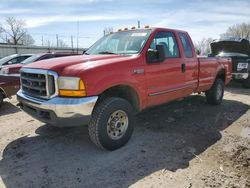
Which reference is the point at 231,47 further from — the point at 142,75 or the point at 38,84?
the point at 38,84

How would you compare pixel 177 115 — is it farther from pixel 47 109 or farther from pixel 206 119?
pixel 47 109

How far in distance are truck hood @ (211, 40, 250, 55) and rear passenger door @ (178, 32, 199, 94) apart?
255 inches

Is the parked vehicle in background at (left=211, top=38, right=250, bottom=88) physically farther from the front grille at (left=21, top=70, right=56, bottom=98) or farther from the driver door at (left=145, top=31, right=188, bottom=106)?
the front grille at (left=21, top=70, right=56, bottom=98)

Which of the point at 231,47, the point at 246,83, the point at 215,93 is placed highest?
the point at 231,47

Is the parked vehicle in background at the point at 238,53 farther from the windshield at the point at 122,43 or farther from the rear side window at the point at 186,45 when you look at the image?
the windshield at the point at 122,43

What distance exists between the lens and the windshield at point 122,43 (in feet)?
16.4

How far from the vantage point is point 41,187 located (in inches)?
134

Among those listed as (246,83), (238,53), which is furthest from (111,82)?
(238,53)

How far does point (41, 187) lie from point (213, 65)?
542 cm

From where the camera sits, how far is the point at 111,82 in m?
4.14

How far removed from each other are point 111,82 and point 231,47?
383 inches

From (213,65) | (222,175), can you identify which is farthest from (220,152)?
(213,65)

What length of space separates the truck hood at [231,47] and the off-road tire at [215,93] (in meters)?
4.86

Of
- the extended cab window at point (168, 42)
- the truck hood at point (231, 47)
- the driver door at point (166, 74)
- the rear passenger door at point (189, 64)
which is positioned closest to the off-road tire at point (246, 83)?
the truck hood at point (231, 47)
